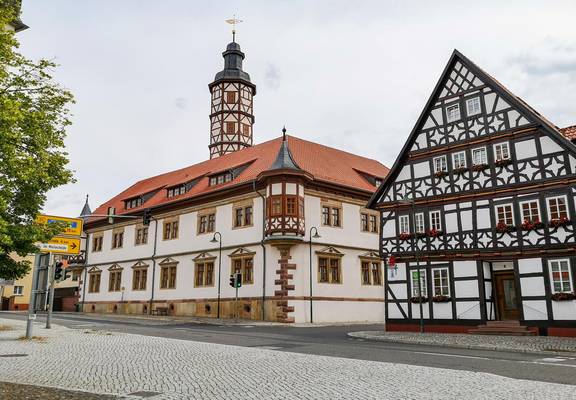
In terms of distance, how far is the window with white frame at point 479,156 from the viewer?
23.5 meters

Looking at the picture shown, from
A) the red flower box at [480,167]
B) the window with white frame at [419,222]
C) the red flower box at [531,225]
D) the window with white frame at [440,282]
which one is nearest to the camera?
the red flower box at [531,225]

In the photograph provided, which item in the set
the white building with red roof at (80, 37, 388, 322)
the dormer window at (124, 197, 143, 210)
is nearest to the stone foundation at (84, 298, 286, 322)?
the white building with red roof at (80, 37, 388, 322)

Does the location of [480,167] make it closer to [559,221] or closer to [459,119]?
[459,119]

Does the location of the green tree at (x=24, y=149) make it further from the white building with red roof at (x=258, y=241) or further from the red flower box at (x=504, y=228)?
the red flower box at (x=504, y=228)

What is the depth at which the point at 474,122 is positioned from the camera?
78.9 feet

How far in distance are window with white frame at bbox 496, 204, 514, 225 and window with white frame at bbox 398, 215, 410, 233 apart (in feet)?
14.8

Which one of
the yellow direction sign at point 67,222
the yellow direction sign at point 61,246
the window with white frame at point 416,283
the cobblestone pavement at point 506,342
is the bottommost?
the cobblestone pavement at point 506,342

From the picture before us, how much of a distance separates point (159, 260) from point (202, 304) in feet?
22.0

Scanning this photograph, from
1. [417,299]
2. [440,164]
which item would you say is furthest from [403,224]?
[417,299]

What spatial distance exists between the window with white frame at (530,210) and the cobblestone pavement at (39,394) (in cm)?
1909

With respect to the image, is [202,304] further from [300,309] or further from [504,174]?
[504,174]

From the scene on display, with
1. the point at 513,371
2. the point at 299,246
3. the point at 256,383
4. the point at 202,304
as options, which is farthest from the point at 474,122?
the point at 202,304

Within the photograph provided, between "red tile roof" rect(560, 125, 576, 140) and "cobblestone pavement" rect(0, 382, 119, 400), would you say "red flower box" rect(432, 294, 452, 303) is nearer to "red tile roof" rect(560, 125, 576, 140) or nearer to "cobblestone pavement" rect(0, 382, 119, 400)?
"red tile roof" rect(560, 125, 576, 140)

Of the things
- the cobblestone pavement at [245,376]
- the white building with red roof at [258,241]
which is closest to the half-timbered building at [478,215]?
the white building with red roof at [258,241]
